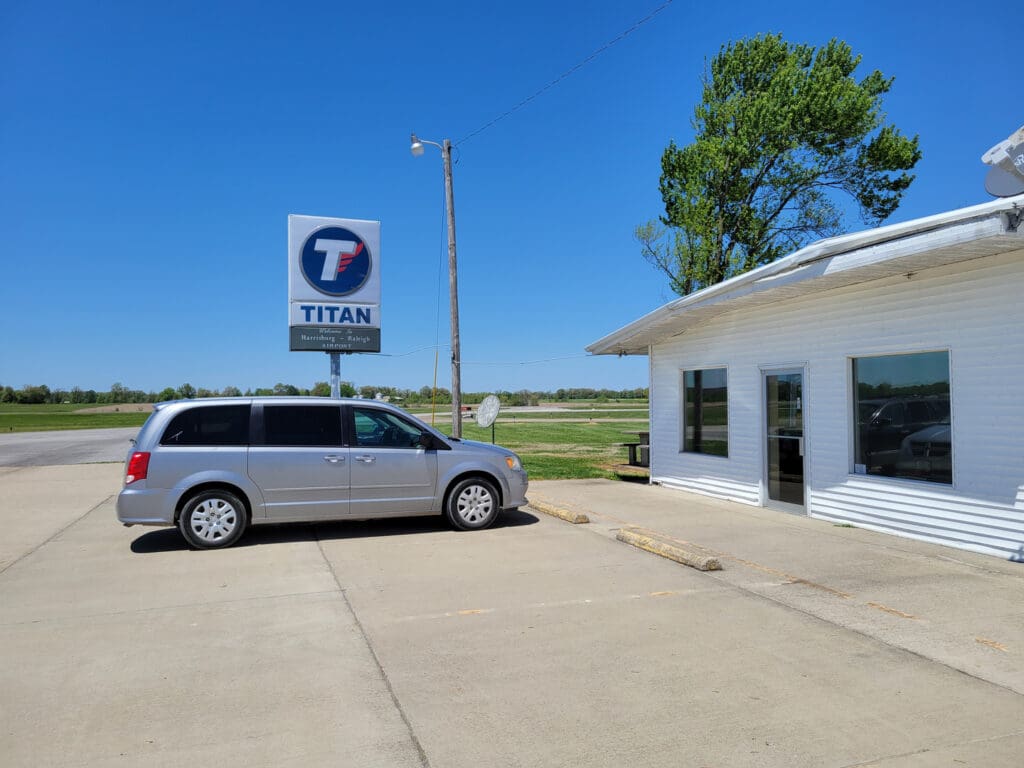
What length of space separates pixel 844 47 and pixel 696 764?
27750 millimetres

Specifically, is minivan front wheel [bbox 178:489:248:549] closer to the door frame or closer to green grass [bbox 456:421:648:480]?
the door frame

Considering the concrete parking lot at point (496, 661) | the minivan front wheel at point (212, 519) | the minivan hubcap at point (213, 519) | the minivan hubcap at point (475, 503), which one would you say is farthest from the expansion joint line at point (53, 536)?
the minivan hubcap at point (475, 503)

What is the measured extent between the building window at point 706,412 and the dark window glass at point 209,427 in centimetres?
760

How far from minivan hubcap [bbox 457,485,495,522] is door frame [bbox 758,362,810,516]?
4496 millimetres

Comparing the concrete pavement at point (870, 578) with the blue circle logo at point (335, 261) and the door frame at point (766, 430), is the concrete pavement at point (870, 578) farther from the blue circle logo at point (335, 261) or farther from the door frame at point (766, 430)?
the blue circle logo at point (335, 261)

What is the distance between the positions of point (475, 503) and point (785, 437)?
4830mm

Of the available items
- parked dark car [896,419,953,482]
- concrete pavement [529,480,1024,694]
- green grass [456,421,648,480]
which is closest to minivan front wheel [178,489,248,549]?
concrete pavement [529,480,1024,694]

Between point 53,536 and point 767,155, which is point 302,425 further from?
point 767,155

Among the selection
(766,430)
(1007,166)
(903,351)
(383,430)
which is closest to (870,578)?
(903,351)

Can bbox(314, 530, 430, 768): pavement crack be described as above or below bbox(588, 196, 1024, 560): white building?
below

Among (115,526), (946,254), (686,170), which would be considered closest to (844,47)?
(686,170)

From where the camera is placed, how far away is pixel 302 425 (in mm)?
8664

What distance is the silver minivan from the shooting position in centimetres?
803

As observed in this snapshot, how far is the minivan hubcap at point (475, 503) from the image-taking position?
9227mm
